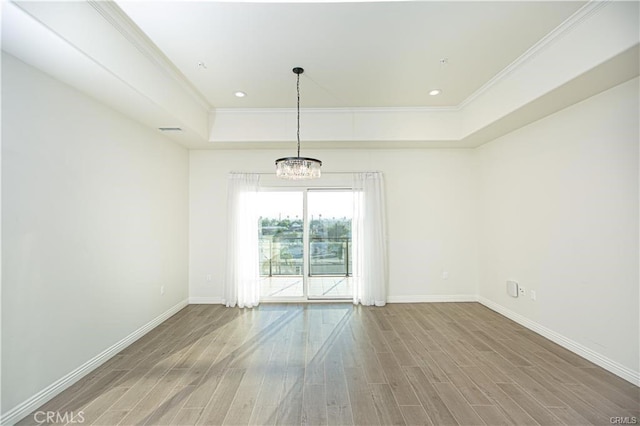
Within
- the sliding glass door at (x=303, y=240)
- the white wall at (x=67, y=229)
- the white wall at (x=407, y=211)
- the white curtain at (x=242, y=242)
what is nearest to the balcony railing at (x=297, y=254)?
the sliding glass door at (x=303, y=240)

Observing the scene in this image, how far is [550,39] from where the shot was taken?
266 centimetres

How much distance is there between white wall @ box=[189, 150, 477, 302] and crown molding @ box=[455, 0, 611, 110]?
62.7 inches

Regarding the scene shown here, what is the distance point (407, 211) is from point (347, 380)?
10.2ft

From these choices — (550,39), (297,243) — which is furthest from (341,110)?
(550,39)

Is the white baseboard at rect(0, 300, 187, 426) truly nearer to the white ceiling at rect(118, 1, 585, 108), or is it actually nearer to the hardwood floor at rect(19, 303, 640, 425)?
the hardwood floor at rect(19, 303, 640, 425)

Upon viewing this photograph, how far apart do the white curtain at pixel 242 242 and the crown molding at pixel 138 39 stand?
1.65 m

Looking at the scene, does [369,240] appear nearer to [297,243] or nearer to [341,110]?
[297,243]

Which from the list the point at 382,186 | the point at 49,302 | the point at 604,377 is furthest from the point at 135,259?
the point at 604,377

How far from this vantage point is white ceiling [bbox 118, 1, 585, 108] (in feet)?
7.54

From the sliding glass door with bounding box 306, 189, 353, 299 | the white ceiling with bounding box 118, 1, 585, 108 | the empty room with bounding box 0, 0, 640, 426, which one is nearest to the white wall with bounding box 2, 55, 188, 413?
the empty room with bounding box 0, 0, 640, 426

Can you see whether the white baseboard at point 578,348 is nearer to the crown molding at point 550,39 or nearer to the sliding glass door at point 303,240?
the sliding glass door at point 303,240

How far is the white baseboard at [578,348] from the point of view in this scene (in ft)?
8.23

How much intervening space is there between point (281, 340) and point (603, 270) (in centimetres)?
346

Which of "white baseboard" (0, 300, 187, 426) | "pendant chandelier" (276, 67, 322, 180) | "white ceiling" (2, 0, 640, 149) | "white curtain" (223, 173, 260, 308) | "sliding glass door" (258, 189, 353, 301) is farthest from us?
"sliding glass door" (258, 189, 353, 301)
